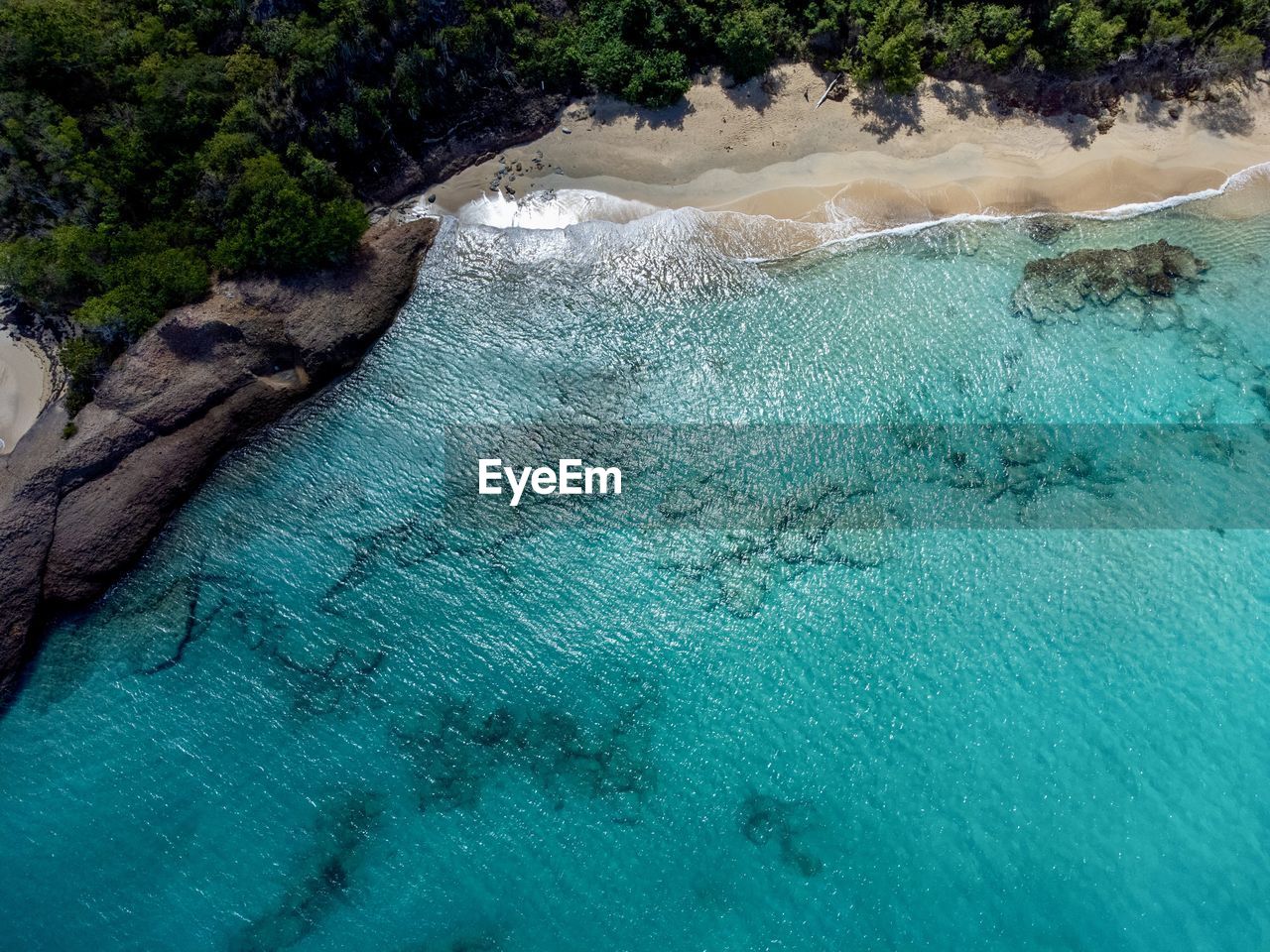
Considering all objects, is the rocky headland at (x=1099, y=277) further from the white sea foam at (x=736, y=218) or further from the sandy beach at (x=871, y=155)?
the sandy beach at (x=871, y=155)

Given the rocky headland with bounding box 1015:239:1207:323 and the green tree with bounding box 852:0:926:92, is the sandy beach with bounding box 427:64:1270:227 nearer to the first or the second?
the green tree with bounding box 852:0:926:92

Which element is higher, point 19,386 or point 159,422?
point 19,386

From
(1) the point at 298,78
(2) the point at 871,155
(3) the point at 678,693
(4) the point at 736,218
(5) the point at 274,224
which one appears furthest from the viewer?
(2) the point at 871,155

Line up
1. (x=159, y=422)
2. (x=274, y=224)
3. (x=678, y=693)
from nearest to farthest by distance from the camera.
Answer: (x=678, y=693), (x=159, y=422), (x=274, y=224)

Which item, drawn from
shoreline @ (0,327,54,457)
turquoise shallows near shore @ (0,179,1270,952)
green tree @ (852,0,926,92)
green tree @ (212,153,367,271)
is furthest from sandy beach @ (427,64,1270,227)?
shoreline @ (0,327,54,457)

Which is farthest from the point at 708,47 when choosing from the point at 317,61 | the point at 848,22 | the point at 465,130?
the point at 317,61

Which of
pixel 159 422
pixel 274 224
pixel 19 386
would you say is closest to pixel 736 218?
pixel 274 224

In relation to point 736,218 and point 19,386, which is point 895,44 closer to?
point 736,218
